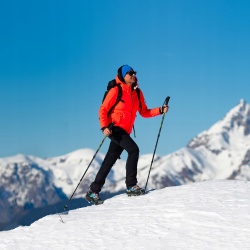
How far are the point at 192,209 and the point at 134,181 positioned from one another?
3.32 m

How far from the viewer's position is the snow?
773 centimetres

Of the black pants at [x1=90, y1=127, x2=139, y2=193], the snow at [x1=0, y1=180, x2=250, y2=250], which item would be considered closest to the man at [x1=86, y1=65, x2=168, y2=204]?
the black pants at [x1=90, y1=127, x2=139, y2=193]

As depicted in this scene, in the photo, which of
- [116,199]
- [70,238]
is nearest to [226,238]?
[70,238]

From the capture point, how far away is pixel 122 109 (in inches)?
473

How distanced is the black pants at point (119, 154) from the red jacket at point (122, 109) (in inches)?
8.0

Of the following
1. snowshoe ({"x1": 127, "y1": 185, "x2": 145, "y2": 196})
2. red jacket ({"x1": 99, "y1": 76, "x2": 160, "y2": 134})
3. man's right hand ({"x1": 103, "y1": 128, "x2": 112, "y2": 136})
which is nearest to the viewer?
man's right hand ({"x1": 103, "y1": 128, "x2": 112, "y2": 136})

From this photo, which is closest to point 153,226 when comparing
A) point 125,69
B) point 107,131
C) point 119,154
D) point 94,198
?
point 107,131

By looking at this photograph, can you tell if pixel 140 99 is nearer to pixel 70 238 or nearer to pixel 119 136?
pixel 119 136

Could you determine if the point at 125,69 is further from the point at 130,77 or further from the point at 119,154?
the point at 119,154

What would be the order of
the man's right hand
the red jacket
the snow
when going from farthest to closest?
the red jacket, the man's right hand, the snow

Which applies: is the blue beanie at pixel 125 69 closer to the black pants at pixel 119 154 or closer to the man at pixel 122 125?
the man at pixel 122 125

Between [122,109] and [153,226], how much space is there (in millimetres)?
4076

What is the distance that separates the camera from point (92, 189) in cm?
1234

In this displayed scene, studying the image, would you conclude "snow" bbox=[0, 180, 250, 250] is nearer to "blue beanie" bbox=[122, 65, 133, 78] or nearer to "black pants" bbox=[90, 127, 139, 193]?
"black pants" bbox=[90, 127, 139, 193]
